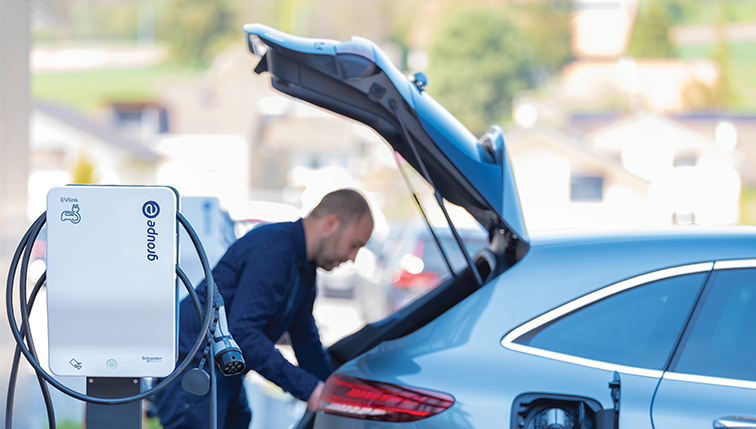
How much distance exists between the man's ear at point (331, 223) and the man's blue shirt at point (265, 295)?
0.10 m

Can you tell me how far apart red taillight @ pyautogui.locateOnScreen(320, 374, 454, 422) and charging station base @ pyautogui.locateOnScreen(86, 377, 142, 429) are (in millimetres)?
592

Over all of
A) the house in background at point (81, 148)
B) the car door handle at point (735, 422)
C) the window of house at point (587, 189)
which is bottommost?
the car door handle at point (735, 422)

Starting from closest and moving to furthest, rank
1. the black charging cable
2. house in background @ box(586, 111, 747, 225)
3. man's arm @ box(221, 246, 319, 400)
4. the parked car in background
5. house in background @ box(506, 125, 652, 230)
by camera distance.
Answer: the black charging cable < man's arm @ box(221, 246, 319, 400) < the parked car in background < house in background @ box(506, 125, 652, 230) < house in background @ box(586, 111, 747, 225)

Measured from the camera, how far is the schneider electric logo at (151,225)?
1.98 m

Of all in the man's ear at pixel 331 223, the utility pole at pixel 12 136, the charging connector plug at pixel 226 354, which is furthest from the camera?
the utility pole at pixel 12 136

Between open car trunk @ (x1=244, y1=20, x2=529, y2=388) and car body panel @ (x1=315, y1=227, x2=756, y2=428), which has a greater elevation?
open car trunk @ (x1=244, y1=20, x2=529, y2=388)

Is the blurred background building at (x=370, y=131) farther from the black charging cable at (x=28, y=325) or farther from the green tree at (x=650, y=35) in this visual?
the black charging cable at (x=28, y=325)

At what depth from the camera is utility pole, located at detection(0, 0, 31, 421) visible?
15.3 ft

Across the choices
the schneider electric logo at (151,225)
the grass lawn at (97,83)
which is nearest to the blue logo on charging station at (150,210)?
the schneider electric logo at (151,225)

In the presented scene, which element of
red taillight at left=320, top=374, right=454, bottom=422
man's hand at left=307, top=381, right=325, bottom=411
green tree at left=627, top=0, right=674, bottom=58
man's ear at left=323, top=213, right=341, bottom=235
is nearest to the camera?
red taillight at left=320, top=374, right=454, bottom=422

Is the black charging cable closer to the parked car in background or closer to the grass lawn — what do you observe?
the parked car in background

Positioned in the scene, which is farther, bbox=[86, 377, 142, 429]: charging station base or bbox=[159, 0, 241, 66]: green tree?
bbox=[159, 0, 241, 66]: green tree

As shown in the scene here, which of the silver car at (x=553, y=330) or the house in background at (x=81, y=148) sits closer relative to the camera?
the silver car at (x=553, y=330)

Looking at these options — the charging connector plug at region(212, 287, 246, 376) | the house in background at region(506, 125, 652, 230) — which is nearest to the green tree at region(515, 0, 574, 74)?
the house in background at region(506, 125, 652, 230)
